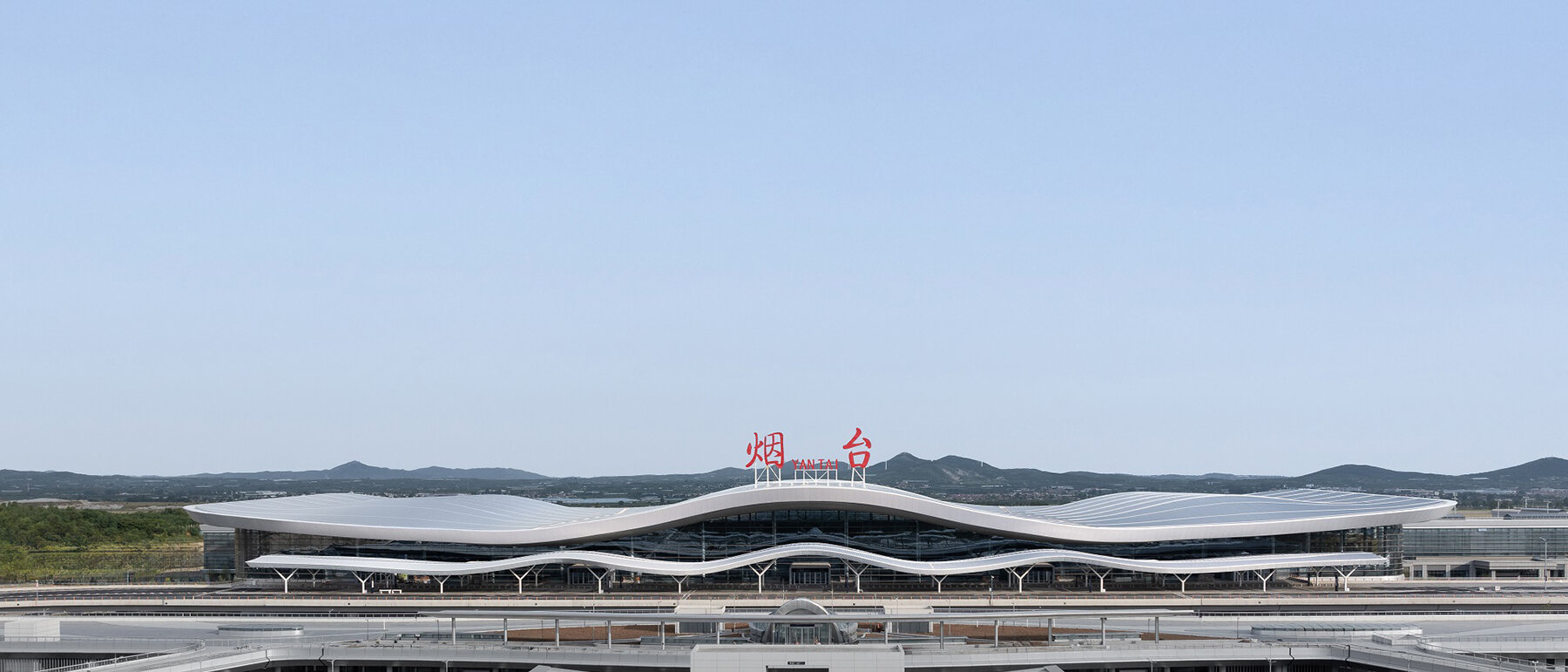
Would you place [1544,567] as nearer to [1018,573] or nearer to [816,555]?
[1018,573]

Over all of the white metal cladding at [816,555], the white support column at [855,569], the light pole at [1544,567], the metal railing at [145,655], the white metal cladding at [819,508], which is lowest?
the light pole at [1544,567]

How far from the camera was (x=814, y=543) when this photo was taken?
10031 centimetres

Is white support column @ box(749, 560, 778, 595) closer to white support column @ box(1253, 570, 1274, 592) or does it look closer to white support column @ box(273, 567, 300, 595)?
white support column @ box(273, 567, 300, 595)

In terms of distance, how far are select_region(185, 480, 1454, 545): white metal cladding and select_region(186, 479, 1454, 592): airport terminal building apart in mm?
146

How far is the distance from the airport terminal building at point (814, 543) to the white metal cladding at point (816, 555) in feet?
0.45

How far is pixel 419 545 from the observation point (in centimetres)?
10238

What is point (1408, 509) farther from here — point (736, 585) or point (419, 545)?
point (419, 545)

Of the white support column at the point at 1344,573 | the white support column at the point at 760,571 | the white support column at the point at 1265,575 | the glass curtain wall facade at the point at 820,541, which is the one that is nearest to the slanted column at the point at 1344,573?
the white support column at the point at 1344,573

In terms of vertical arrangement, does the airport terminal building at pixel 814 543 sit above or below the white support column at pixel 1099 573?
above

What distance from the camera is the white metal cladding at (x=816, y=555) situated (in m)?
94.0

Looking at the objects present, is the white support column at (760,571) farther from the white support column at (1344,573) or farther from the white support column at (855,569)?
the white support column at (1344,573)

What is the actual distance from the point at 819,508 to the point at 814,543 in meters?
5.85

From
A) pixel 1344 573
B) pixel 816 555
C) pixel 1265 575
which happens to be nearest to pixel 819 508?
pixel 816 555

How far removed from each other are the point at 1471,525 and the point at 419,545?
89.6 meters
